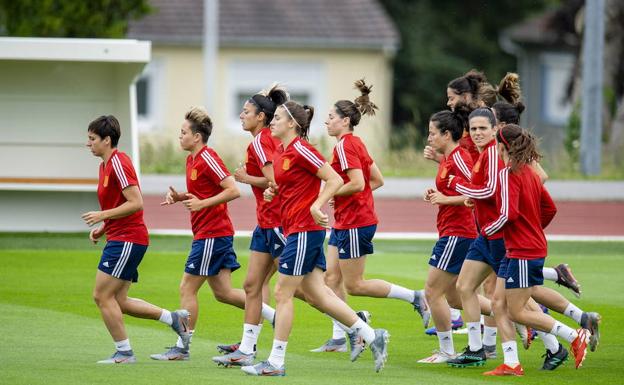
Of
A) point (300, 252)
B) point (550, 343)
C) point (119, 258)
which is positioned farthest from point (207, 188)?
point (550, 343)

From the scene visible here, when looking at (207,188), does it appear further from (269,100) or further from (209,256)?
(269,100)

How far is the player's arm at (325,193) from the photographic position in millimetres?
8570

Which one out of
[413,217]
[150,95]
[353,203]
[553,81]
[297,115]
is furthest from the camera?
[553,81]

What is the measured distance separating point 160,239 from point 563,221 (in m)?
7.50

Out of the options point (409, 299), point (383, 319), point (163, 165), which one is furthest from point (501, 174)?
point (163, 165)

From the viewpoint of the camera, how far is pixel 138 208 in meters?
9.25

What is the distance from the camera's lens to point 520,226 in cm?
898

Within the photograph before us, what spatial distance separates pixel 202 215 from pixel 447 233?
1933 mm

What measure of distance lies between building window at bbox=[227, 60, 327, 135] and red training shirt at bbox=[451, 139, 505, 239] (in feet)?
92.3

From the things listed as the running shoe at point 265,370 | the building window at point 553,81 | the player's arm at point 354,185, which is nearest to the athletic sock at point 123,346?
the running shoe at point 265,370

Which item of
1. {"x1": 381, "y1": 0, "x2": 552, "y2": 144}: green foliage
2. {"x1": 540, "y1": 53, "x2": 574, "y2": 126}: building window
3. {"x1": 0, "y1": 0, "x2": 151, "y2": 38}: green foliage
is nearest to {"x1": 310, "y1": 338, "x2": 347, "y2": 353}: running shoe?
{"x1": 0, "y1": 0, "x2": 151, "y2": 38}: green foliage

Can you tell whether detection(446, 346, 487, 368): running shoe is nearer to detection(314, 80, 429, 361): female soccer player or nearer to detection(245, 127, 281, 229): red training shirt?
detection(314, 80, 429, 361): female soccer player

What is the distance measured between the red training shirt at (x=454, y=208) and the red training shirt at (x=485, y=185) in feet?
0.71

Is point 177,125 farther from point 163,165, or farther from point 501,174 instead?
point 501,174
